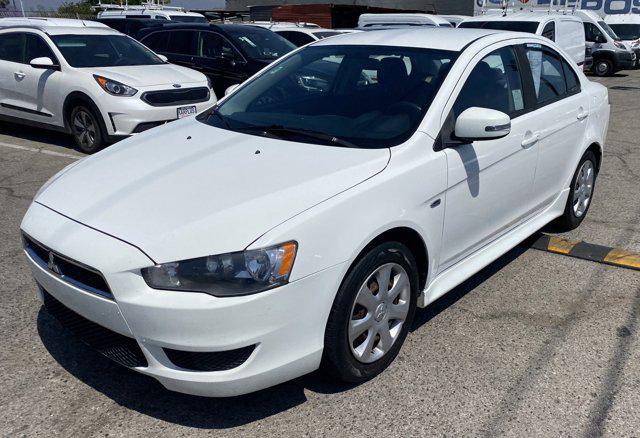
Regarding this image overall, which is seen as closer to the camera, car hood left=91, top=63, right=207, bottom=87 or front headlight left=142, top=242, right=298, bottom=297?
front headlight left=142, top=242, right=298, bottom=297

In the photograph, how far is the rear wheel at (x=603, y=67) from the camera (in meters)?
19.2

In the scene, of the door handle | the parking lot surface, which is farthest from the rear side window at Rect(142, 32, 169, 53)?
the door handle

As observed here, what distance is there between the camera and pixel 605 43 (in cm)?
1903

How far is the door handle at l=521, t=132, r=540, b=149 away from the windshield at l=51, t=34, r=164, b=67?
601cm

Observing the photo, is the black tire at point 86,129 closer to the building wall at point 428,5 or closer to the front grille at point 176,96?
the front grille at point 176,96

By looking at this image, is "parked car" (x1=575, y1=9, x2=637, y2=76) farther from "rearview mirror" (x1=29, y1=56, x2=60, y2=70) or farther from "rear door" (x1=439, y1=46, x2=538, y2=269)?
"rear door" (x1=439, y1=46, x2=538, y2=269)

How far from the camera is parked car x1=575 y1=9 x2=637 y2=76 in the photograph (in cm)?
1880

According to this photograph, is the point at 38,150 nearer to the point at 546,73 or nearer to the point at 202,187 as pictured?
the point at 202,187

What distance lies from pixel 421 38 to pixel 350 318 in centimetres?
198

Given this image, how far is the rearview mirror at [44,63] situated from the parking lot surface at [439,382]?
14.4ft

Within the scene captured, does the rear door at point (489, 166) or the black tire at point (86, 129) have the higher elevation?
the rear door at point (489, 166)

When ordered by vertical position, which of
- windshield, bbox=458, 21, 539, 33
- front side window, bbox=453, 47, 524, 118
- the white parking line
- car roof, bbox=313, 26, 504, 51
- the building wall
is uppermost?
the building wall

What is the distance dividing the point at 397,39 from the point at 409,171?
1263mm

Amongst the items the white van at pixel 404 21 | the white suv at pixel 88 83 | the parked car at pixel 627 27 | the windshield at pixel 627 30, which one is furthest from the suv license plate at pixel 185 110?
the windshield at pixel 627 30
